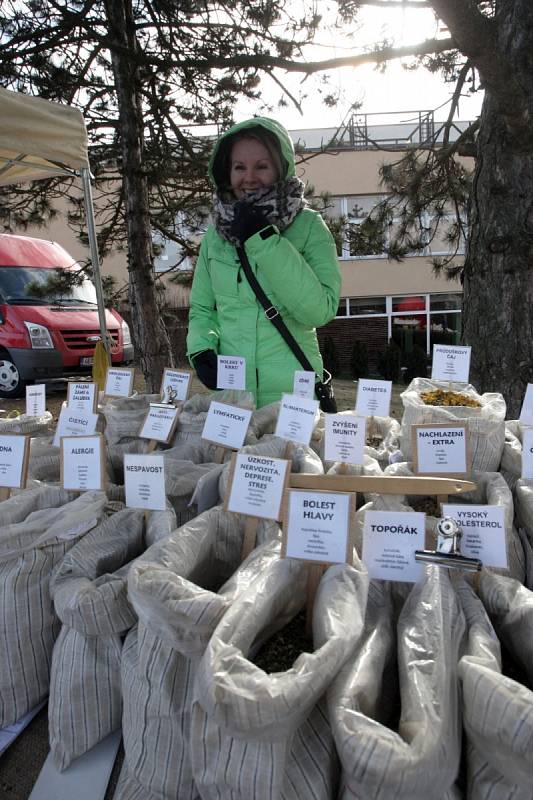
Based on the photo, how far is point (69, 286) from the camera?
5.04 m

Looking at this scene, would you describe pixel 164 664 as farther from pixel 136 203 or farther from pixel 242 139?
pixel 136 203

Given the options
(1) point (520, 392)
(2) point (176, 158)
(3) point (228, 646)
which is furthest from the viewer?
(2) point (176, 158)


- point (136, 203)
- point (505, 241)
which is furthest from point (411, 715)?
point (136, 203)

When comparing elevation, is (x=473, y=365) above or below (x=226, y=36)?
below

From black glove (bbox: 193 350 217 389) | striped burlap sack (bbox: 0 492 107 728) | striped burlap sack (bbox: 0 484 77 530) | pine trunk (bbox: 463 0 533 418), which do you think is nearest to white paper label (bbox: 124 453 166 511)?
striped burlap sack (bbox: 0 492 107 728)

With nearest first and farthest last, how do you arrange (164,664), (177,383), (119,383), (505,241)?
(164,664) → (177,383) → (119,383) → (505,241)

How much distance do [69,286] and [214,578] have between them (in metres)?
4.45

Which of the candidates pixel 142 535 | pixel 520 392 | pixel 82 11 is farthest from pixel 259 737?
pixel 82 11

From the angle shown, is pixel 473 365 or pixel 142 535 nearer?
pixel 142 535

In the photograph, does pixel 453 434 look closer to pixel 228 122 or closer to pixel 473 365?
pixel 473 365

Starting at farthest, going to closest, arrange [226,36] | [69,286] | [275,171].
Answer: [69,286]
[226,36]
[275,171]

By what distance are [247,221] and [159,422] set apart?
2.25 feet

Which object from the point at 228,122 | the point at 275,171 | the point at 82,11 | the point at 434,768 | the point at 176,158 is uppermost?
the point at 82,11

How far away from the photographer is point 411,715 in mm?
679
